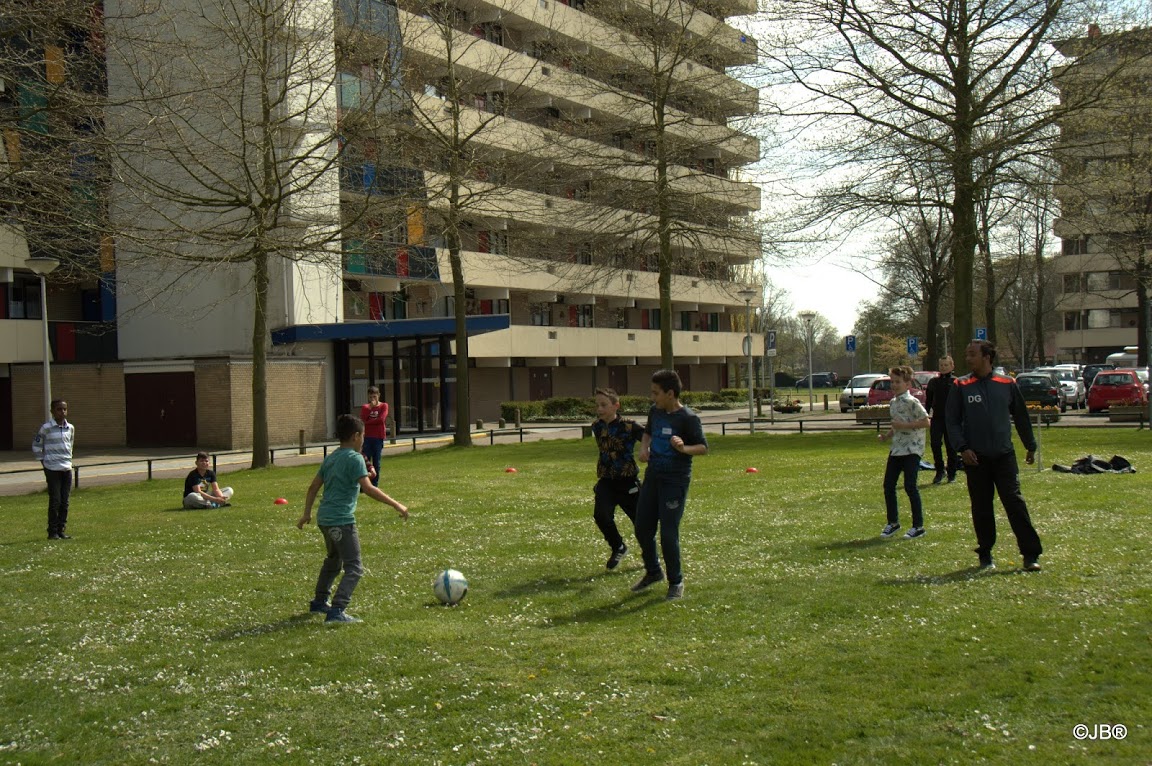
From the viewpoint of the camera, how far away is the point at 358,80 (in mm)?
23391

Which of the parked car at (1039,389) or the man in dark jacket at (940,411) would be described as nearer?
the man in dark jacket at (940,411)

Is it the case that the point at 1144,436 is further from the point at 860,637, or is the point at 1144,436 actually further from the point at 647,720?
the point at 647,720

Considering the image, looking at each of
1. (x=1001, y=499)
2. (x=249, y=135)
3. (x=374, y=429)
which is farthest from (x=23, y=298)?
(x=1001, y=499)

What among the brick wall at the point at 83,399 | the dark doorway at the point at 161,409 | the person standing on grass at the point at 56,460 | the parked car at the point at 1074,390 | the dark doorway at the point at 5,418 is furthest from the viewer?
the parked car at the point at 1074,390

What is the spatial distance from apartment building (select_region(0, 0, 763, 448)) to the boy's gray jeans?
8282 millimetres

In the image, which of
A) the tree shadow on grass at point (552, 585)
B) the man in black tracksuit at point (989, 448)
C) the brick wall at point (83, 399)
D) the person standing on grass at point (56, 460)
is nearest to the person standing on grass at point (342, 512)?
the tree shadow on grass at point (552, 585)

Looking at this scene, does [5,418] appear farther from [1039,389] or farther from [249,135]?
[1039,389]

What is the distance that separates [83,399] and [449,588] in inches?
1267

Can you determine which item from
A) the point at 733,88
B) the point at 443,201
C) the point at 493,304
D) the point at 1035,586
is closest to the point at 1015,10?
the point at 733,88

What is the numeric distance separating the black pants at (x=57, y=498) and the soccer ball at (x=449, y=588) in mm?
7482

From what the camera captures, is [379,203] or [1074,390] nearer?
[379,203]

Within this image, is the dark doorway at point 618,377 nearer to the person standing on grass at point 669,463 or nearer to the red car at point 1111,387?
the red car at point 1111,387

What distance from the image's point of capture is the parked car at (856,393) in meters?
49.1

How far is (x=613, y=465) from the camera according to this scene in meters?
10.1
